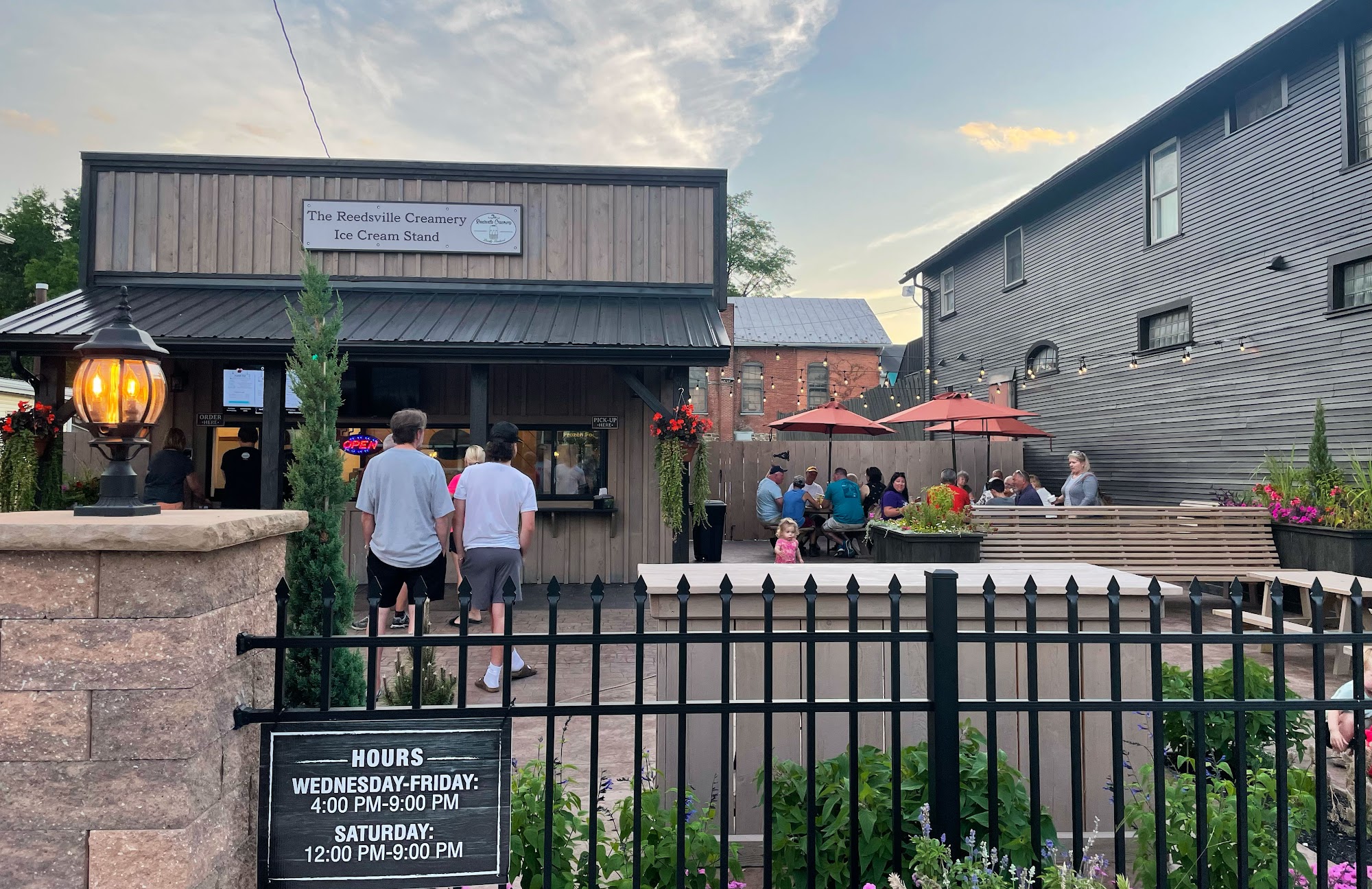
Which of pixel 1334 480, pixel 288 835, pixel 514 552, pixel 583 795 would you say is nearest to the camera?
pixel 288 835

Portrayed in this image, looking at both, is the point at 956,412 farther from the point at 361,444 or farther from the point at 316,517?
the point at 316,517

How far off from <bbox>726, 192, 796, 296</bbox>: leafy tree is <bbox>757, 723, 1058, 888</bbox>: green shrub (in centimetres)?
3469

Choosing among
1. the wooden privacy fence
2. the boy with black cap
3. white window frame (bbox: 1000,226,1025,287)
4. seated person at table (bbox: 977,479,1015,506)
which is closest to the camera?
the boy with black cap

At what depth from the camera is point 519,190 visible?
1068 cm

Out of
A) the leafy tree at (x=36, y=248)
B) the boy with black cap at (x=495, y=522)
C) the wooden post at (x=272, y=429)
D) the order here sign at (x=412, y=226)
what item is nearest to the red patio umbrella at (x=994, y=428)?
the order here sign at (x=412, y=226)

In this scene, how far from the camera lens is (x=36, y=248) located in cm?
3516

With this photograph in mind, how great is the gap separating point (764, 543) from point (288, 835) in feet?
42.8

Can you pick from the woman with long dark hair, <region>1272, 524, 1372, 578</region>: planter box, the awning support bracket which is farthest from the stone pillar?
<region>1272, 524, 1372, 578</region>: planter box

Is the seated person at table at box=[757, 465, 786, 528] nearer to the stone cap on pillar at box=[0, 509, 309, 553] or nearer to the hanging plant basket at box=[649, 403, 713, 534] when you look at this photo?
the hanging plant basket at box=[649, 403, 713, 534]

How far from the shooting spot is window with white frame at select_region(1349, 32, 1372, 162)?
1018 cm

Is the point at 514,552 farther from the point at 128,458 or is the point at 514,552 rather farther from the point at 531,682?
the point at 128,458

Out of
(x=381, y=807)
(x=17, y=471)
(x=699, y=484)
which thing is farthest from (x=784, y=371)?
(x=381, y=807)

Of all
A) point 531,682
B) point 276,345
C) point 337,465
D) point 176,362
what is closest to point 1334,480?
point 531,682

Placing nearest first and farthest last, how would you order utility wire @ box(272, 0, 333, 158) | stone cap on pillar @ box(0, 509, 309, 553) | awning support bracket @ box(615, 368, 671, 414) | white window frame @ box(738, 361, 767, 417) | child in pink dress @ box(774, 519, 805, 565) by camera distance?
stone cap on pillar @ box(0, 509, 309, 553), child in pink dress @ box(774, 519, 805, 565), utility wire @ box(272, 0, 333, 158), awning support bracket @ box(615, 368, 671, 414), white window frame @ box(738, 361, 767, 417)
